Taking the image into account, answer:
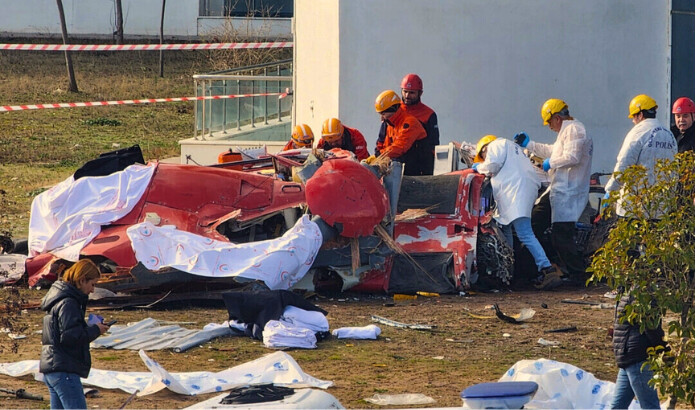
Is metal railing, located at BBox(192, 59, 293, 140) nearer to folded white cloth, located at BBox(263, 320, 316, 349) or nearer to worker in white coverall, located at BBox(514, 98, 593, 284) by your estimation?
worker in white coverall, located at BBox(514, 98, 593, 284)

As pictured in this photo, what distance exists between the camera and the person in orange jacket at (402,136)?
12.2 metres

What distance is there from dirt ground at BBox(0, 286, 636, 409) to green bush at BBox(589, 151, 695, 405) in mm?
1505

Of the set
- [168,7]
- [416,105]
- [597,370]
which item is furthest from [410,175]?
[168,7]


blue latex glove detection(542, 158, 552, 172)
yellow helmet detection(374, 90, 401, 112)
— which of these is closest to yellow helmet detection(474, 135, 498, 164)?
blue latex glove detection(542, 158, 552, 172)

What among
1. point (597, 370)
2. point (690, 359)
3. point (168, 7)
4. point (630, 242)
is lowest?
point (597, 370)

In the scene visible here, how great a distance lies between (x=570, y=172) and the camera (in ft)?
37.4

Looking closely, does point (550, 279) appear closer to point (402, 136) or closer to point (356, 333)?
point (402, 136)

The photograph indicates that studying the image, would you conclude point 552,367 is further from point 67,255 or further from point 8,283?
point 8,283

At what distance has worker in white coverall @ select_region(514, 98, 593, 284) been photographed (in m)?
11.3

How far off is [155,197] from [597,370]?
15.5 ft

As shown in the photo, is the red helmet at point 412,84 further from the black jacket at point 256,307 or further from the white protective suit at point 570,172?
the black jacket at point 256,307

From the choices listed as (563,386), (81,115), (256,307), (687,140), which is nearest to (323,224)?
(256,307)

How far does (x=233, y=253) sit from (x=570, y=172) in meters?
3.54

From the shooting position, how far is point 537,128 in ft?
49.5
